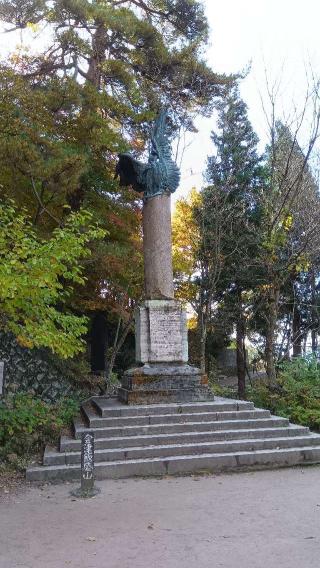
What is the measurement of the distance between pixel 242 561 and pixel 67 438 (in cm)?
461

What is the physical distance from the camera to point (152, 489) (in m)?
6.44

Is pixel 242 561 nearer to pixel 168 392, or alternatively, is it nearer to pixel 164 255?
pixel 168 392

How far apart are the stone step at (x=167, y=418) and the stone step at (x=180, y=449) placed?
0.81m

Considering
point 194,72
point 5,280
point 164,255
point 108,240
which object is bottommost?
point 5,280

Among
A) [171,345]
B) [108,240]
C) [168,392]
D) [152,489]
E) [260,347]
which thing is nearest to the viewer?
[152,489]

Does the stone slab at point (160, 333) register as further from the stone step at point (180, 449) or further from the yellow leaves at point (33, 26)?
the yellow leaves at point (33, 26)

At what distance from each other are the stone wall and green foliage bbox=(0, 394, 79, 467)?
377 cm

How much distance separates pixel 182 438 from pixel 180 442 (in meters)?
0.07

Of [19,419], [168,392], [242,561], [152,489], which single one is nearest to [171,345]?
Result: [168,392]

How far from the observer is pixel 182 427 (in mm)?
8438

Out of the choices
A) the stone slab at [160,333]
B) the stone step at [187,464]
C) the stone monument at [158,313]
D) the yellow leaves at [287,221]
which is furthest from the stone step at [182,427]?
the yellow leaves at [287,221]

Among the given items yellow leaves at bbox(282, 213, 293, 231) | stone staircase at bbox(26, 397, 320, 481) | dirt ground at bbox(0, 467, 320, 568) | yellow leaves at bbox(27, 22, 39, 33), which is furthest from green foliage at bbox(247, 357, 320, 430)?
yellow leaves at bbox(27, 22, 39, 33)

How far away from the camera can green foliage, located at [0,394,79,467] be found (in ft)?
25.4

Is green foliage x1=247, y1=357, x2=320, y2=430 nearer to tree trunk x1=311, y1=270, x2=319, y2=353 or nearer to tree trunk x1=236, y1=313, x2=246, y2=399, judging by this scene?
tree trunk x1=236, y1=313, x2=246, y2=399
